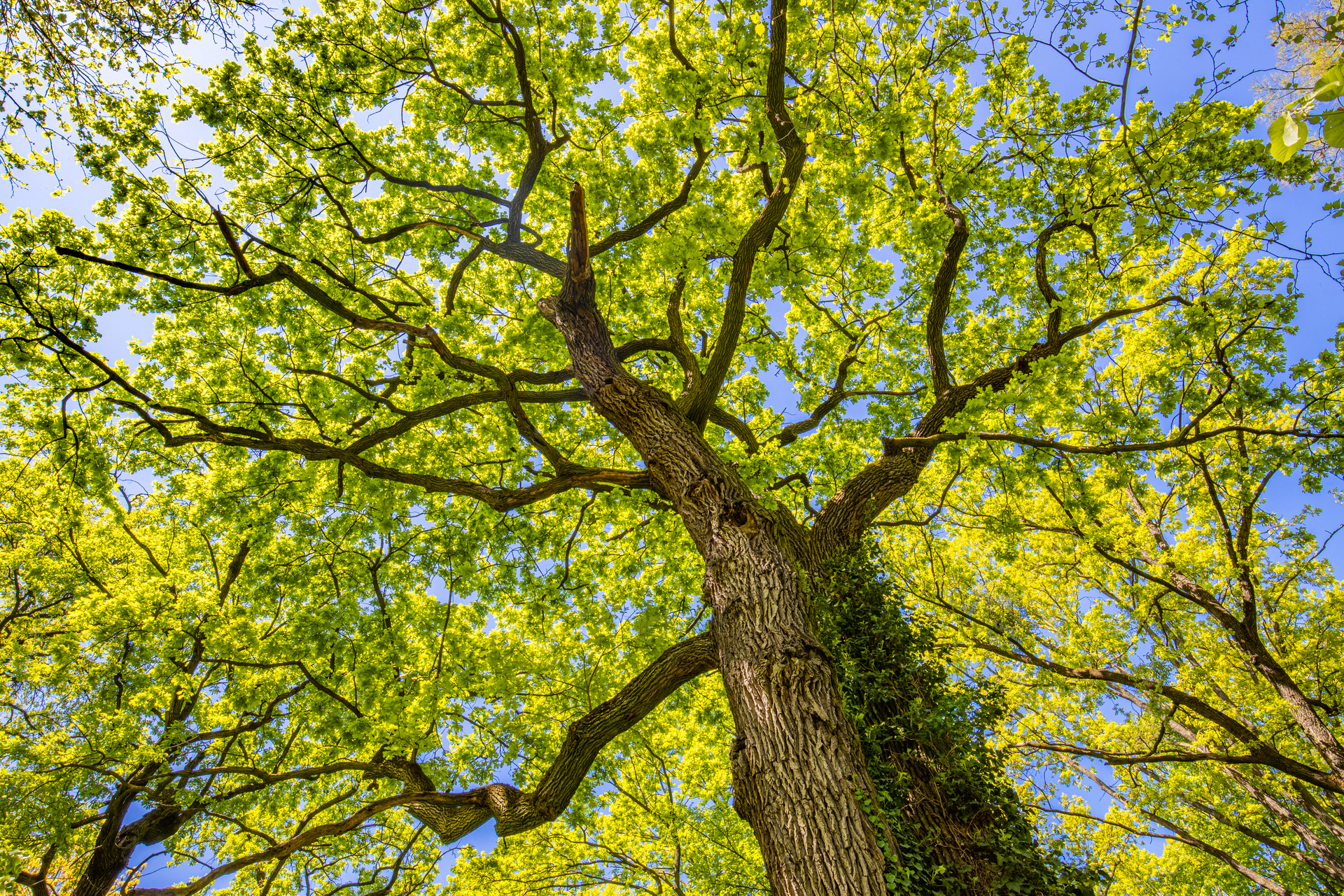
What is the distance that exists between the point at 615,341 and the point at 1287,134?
8.85m

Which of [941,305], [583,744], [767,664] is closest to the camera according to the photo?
[767,664]

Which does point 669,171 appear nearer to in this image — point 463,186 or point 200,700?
point 463,186

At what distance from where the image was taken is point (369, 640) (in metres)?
8.61

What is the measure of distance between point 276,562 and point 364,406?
303 centimetres

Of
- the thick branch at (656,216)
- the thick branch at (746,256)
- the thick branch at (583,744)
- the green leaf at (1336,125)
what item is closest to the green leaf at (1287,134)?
the green leaf at (1336,125)

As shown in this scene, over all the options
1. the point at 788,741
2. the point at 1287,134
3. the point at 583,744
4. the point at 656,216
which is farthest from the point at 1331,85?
the point at 656,216

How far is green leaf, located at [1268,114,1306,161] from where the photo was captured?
1108mm

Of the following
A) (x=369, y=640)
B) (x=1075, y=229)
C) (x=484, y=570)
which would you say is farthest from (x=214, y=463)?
(x=1075, y=229)

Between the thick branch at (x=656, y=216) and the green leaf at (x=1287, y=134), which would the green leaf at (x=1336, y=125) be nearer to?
the green leaf at (x=1287, y=134)

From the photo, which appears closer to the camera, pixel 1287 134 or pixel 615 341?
pixel 1287 134

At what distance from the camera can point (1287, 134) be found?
3.97 ft

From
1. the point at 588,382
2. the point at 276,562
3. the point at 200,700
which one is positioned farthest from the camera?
the point at 200,700

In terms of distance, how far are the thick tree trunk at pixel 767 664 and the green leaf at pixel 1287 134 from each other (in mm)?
3467

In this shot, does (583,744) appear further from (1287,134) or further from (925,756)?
(1287,134)
